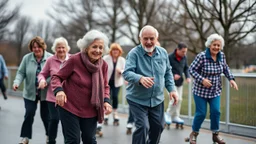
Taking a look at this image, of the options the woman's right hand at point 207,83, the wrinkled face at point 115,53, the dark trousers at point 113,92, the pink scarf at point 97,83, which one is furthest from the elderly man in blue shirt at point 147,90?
the dark trousers at point 113,92

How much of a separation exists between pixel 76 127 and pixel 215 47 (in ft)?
10.1

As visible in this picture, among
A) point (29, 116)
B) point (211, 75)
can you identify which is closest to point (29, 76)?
point (29, 116)

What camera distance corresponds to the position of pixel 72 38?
1261 inches

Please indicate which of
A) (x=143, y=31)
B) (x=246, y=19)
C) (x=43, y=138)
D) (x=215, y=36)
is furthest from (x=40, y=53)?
(x=246, y=19)

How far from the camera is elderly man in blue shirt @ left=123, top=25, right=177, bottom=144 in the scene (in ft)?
14.6

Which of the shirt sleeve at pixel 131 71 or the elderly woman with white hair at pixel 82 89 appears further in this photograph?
the shirt sleeve at pixel 131 71

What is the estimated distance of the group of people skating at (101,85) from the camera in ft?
13.2

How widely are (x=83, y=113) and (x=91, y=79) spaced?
41 centimetres

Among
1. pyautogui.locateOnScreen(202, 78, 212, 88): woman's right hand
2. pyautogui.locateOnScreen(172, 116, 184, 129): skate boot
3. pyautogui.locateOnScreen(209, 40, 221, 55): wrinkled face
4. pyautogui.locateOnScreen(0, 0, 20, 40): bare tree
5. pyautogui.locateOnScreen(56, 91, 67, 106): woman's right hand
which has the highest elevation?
pyautogui.locateOnScreen(0, 0, 20, 40): bare tree

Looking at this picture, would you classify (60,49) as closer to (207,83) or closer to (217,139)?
(207,83)

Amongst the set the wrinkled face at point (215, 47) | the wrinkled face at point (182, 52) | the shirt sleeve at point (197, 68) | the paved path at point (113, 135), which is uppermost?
the wrinkled face at point (182, 52)

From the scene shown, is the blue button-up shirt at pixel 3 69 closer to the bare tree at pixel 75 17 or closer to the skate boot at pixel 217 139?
the skate boot at pixel 217 139

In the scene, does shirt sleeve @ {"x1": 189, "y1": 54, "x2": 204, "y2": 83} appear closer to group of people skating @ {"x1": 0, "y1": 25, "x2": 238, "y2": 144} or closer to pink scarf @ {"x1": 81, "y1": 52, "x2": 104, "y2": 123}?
group of people skating @ {"x1": 0, "y1": 25, "x2": 238, "y2": 144}

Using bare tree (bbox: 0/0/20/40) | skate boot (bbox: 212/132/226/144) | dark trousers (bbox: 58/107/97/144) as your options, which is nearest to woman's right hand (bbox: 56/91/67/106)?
dark trousers (bbox: 58/107/97/144)
